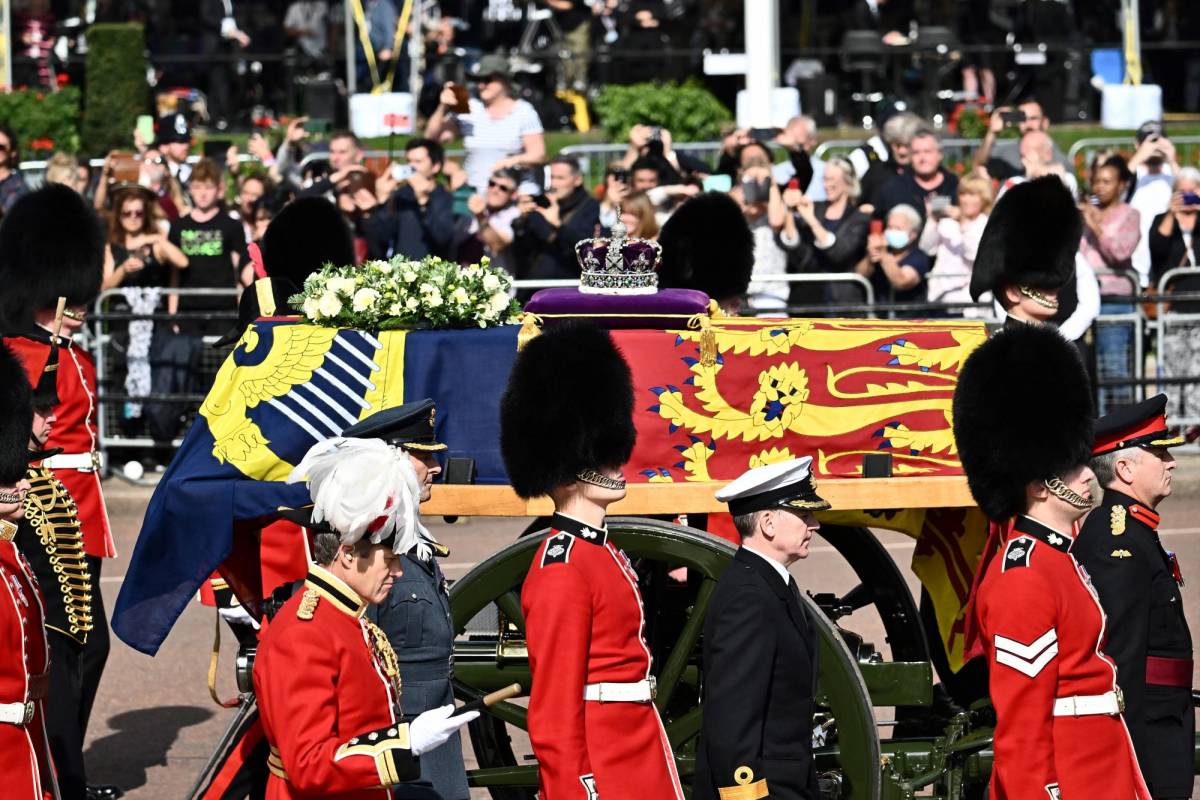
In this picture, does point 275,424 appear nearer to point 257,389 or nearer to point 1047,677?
point 257,389

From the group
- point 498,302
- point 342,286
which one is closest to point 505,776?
point 498,302

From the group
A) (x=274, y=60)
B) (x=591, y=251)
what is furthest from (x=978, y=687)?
(x=274, y=60)

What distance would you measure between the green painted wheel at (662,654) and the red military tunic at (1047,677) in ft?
2.77

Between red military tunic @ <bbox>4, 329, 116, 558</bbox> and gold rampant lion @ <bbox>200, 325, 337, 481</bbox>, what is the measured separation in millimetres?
1155

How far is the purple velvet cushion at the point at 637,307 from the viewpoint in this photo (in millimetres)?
6504

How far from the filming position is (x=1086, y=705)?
5023 mm

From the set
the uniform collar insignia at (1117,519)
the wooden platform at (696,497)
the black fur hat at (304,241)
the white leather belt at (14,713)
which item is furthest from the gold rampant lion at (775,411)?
the white leather belt at (14,713)

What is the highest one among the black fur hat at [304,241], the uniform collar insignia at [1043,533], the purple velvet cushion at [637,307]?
the black fur hat at [304,241]

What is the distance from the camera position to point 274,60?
21.9 m

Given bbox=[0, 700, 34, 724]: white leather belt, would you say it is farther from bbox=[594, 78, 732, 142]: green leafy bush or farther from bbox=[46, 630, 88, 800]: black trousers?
bbox=[594, 78, 732, 142]: green leafy bush

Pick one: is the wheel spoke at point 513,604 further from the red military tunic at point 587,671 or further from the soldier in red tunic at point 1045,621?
the soldier in red tunic at point 1045,621

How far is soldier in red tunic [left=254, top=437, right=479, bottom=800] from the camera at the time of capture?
4449 mm

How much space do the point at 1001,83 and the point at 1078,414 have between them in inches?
619

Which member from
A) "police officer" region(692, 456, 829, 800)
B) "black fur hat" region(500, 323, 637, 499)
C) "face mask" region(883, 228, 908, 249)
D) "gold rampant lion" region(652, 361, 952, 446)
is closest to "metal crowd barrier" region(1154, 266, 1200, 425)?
"face mask" region(883, 228, 908, 249)
